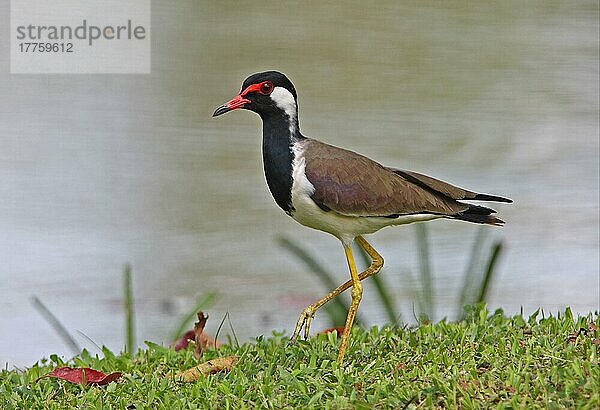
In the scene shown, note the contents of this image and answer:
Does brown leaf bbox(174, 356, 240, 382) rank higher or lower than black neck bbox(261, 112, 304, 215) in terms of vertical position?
lower

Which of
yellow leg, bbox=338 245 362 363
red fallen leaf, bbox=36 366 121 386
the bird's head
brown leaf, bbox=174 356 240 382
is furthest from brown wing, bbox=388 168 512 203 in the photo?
red fallen leaf, bbox=36 366 121 386

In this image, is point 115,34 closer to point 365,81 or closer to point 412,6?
point 365,81

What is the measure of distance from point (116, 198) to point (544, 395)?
3969 mm

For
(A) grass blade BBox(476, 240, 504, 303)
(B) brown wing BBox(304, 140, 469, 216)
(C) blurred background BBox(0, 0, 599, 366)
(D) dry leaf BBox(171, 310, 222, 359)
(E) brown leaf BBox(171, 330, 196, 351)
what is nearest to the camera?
(B) brown wing BBox(304, 140, 469, 216)

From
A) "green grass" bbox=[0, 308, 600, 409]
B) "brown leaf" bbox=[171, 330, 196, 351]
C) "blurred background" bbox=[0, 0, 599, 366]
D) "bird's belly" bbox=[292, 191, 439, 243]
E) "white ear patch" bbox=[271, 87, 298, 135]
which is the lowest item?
"green grass" bbox=[0, 308, 600, 409]

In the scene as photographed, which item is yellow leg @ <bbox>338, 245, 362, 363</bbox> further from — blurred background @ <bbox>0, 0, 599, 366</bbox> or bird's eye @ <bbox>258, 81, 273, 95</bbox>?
blurred background @ <bbox>0, 0, 599, 366</bbox>

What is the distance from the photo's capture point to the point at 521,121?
7078mm

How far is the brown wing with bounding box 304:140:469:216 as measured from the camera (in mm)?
3715

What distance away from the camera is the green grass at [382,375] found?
3227 millimetres

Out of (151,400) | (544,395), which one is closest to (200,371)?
(151,400)

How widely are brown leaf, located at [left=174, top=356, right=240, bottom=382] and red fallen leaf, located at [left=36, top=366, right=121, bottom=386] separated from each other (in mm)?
245

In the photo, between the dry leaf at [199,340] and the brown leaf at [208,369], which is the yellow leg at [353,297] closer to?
the brown leaf at [208,369]

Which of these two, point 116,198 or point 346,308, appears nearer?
point 346,308

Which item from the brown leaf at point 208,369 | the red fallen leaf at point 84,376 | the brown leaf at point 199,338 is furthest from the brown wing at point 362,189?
the red fallen leaf at point 84,376
